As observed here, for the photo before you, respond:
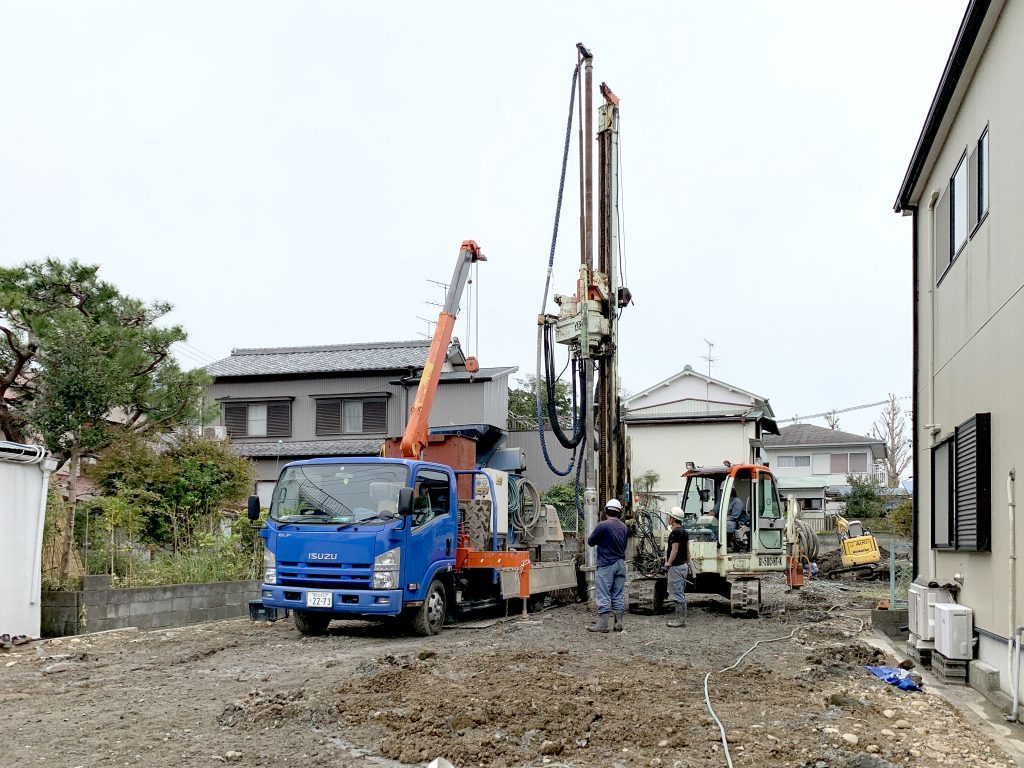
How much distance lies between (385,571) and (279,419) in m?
23.1

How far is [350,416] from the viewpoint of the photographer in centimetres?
3362

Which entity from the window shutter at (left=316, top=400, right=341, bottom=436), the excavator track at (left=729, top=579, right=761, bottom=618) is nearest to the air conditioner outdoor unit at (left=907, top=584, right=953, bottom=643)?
the excavator track at (left=729, top=579, right=761, bottom=618)

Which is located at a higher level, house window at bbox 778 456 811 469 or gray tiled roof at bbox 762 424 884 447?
gray tiled roof at bbox 762 424 884 447

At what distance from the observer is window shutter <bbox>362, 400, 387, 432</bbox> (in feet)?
109

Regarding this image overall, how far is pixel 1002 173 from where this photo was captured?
27.9ft

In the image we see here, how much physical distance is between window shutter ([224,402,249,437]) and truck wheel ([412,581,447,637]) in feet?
74.4

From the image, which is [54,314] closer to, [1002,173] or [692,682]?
[692,682]

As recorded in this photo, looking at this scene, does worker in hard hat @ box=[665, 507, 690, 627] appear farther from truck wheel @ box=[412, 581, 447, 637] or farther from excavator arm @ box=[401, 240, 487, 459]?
excavator arm @ box=[401, 240, 487, 459]

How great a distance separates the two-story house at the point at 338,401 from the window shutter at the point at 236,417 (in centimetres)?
3

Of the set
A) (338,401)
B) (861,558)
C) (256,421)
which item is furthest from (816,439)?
(256,421)

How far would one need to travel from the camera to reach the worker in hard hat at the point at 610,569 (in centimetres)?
1325

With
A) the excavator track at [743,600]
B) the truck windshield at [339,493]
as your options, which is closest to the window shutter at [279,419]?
the excavator track at [743,600]

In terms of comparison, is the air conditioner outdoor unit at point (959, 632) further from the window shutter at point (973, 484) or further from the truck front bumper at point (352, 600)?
the truck front bumper at point (352, 600)

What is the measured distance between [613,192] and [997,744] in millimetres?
11372
